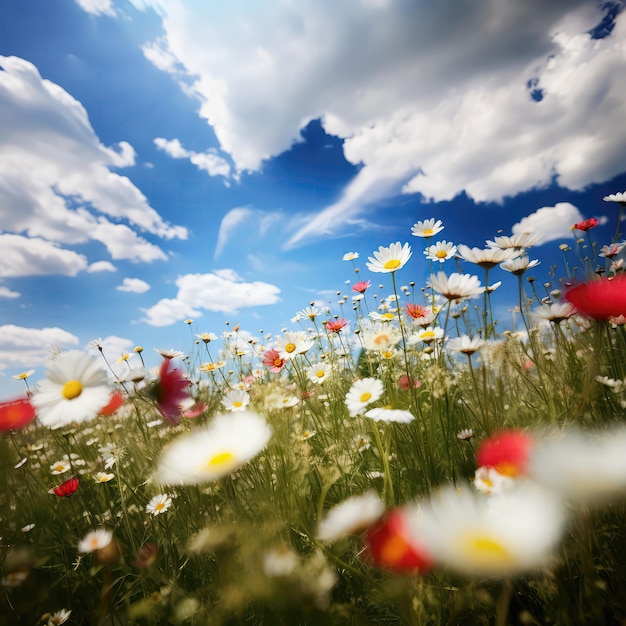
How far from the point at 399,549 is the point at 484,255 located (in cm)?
88

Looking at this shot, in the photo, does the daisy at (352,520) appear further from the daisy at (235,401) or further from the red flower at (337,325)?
the red flower at (337,325)

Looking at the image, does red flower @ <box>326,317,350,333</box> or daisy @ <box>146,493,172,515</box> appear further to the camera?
red flower @ <box>326,317,350,333</box>

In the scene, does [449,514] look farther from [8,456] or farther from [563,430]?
[8,456]

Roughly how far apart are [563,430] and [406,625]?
2.16ft

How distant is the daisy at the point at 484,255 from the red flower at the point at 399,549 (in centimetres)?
79

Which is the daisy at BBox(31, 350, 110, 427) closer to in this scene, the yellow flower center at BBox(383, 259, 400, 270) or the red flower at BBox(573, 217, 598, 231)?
the yellow flower center at BBox(383, 259, 400, 270)

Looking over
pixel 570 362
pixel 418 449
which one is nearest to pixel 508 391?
pixel 570 362

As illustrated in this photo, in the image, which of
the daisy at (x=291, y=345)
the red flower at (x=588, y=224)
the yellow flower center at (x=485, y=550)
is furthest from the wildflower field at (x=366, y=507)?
the red flower at (x=588, y=224)

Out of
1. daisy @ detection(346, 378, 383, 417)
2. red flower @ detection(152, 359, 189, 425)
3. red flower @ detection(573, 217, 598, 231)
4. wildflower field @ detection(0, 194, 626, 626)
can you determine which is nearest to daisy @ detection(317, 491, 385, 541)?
wildflower field @ detection(0, 194, 626, 626)

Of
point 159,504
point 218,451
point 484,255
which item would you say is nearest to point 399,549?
point 218,451

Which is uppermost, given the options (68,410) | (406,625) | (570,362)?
(68,410)

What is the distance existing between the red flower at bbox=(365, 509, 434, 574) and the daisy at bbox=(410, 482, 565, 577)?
79 mm

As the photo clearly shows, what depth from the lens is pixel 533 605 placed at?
2.32ft

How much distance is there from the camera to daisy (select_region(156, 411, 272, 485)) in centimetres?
53
